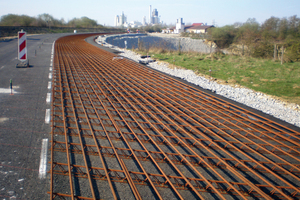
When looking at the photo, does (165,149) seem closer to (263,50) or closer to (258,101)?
(258,101)

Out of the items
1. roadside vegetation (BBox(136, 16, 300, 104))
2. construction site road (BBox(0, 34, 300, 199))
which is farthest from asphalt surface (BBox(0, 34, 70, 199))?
roadside vegetation (BBox(136, 16, 300, 104))

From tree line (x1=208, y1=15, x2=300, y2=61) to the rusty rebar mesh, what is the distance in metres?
14.9

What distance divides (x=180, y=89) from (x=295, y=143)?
5.35 m

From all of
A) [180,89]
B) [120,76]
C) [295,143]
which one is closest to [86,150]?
[295,143]

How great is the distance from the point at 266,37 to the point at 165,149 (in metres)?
28.1

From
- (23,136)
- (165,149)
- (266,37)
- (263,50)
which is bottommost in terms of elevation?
(165,149)

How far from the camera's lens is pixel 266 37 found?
90.3 ft

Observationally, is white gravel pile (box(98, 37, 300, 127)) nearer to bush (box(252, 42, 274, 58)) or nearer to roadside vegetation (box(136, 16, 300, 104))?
roadside vegetation (box(136, 16, 300, 104))

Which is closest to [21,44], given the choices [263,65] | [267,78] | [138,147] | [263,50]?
[138,147]

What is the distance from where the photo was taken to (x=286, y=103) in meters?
9.03

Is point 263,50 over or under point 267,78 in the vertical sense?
over

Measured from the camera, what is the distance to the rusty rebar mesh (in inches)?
151

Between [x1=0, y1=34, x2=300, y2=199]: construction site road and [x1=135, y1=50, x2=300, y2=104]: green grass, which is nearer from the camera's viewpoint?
[x1=0, y1=34, x2=300, y2=199]: construction site road

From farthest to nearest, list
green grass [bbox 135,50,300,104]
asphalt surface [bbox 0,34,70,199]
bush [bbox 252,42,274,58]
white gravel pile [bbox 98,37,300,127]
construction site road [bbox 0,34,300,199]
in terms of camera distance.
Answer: bush [bbox 252,42,274,58], green grass [bbox 135,50,300,104], white gravel pile [bbox 98,37,300,127], construction site road [bbox 0,34,300,199], asphalt surface [bbox 0,34,70,199]
